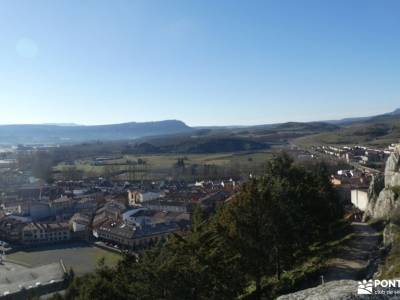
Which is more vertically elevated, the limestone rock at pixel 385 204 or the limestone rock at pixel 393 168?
the limestone rock at pixel 393 168

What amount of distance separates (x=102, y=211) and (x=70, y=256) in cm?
1797

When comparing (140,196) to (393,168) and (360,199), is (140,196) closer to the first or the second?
(360,199)

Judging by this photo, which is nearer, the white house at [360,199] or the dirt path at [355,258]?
the dirt path at [355,258]

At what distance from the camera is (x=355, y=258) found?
18.1 metres

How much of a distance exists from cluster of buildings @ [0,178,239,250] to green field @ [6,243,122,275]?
88.6 inches

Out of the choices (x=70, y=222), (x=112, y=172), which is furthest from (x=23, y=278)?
(x=112, y=172)

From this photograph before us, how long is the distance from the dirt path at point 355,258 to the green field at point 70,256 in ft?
68.8

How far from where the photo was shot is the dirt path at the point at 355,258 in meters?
15.9

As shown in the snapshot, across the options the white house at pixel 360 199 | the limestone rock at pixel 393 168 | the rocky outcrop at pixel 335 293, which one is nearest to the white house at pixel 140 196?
the white house at pixel 360 199

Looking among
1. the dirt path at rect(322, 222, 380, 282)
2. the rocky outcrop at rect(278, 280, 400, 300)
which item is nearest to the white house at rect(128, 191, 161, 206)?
the dirt path at rect(322, 222, 380, 282)

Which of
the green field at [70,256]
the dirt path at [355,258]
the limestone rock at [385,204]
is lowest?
the green field at [70,256]

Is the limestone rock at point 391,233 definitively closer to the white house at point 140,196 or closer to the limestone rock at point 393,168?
the limestone rock at point 393,168

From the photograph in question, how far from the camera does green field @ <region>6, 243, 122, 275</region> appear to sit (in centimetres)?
3824

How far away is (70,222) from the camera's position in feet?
176
